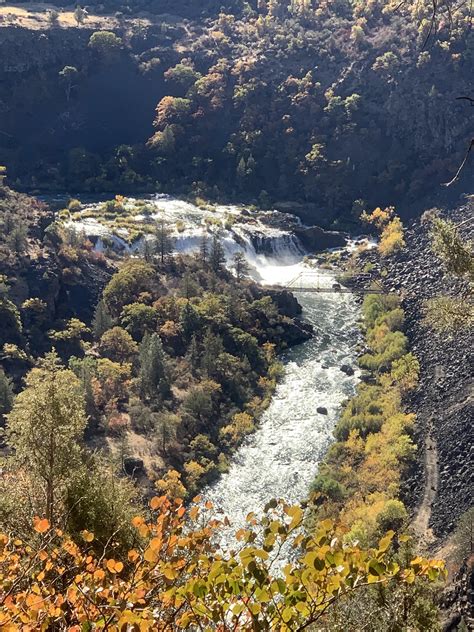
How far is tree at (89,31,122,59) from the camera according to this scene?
10912 centimetres

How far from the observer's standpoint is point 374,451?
38.9 meters

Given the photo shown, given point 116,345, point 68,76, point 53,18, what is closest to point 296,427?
point 116,345

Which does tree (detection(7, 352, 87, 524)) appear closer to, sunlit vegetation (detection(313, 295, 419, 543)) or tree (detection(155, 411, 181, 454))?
sunlit vegetation (detection(313, 295, 419, 543))

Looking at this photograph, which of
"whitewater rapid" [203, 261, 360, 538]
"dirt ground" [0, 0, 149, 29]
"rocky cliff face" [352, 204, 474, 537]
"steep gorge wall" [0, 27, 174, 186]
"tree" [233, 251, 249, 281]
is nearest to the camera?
"rocky cliff face" [352, 204, 474, 537]

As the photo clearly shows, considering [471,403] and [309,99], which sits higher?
[309,99]

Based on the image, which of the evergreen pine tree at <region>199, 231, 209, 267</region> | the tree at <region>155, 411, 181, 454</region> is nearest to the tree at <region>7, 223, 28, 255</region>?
the evergreen pine tree at <region>199, 231, 209, 267</region>

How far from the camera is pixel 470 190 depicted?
76750mm

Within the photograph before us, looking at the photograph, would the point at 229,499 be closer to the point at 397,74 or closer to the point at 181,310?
the point at 181,310

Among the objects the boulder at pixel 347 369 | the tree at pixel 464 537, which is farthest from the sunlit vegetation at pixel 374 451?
the tree at pixel 464 537

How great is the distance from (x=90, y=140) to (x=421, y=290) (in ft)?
228

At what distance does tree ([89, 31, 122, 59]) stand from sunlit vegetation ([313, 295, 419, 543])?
8603cm

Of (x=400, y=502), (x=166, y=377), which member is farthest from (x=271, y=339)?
(x=400, y=502)

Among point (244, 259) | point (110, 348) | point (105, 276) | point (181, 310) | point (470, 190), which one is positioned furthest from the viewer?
point (470, 190)

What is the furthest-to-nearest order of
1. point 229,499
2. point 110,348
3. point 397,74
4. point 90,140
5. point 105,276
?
point 90,140
point 397,74
point 105,276
point 110,348
point 229,499
